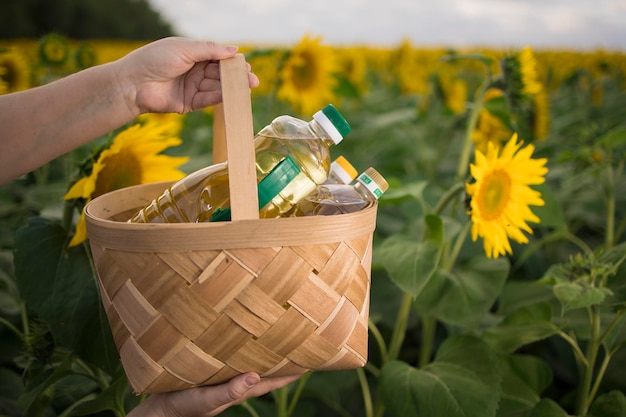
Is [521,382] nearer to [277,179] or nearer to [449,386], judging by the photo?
[449,386]

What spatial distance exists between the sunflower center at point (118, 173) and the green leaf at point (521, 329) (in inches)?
24.9

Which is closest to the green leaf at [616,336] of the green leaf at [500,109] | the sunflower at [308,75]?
the green leaf at [500,109]

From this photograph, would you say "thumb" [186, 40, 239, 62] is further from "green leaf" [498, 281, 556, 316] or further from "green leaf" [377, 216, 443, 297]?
"green leaf" [498, 281, 556, 316]

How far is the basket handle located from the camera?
2.00 ft

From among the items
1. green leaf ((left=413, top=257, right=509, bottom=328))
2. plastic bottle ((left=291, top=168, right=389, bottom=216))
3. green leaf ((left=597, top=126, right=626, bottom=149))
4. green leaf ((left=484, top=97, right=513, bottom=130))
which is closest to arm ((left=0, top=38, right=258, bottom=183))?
plastic bottle ((left=291, top=168, right=389, bottom=216))

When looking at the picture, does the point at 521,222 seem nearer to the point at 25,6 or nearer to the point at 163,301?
the point at 163,301

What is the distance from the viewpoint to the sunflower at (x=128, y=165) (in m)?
0.88

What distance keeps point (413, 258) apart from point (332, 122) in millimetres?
332

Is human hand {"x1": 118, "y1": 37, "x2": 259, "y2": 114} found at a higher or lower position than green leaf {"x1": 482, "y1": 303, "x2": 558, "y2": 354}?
higher

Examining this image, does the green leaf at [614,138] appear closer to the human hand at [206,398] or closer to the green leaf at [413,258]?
the green leaf at [413,258]

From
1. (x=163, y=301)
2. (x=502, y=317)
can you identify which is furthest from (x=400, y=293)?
(x=163, y=301)

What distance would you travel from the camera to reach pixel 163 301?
656 millimetres

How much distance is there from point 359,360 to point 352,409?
671mm

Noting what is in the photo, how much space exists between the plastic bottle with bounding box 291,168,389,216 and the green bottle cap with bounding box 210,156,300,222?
7 centimetres
